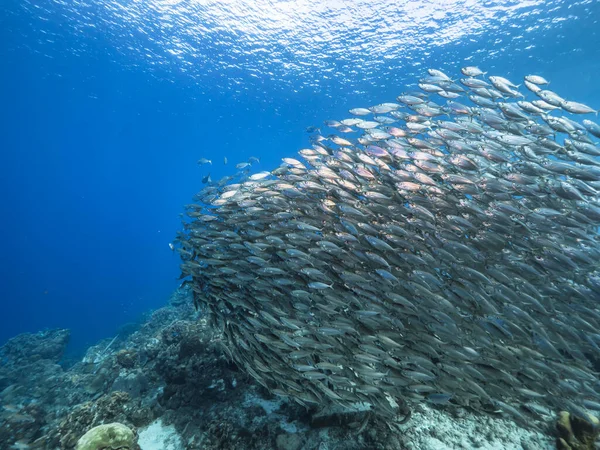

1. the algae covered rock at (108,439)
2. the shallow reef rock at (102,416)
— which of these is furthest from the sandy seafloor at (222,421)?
the algae covered rock at (108,439)

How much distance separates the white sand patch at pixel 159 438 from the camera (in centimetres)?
586

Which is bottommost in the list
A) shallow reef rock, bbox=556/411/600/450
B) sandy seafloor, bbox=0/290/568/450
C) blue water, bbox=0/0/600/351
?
shallow reef rock, bbox=556/411/600/450

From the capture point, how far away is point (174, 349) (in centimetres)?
880

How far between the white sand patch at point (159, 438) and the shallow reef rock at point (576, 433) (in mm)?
6228

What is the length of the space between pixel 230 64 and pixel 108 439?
3277cm

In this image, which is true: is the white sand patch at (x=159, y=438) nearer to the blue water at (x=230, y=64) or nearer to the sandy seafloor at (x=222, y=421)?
the sandy seafloor at (x=222, y=421)

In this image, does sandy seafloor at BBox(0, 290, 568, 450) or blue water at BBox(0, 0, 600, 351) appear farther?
blue water at BBox(0, 0, 600, 351)

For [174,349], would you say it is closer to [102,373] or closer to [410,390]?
[102,373]

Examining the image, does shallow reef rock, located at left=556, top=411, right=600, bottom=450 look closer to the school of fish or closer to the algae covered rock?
the school of fish

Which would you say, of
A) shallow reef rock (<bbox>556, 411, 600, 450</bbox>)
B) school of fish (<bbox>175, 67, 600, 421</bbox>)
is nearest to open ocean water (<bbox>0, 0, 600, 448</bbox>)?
school of fish (<bbox>175, 67, 600, 421</bbox>)

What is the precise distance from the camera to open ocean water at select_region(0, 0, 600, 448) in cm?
2161

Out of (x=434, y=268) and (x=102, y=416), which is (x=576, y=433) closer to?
(x=434, y=268)

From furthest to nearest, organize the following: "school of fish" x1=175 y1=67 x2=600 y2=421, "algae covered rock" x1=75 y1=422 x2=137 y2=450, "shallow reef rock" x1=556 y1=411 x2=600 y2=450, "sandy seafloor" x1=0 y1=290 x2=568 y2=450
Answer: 1. "sandy seafloor" x1=0 y1=290 x2=568 y2=450
2. "algae covered rock" x1=75 y1=422 x2=137 y2=450
3. "shallow reef rock" x1=556 y1=411 x2=600 y2=450
4. "school of fish" x1=175 y1=67 x2=600 y2=421

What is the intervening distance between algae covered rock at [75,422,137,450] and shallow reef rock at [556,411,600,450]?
673cm
